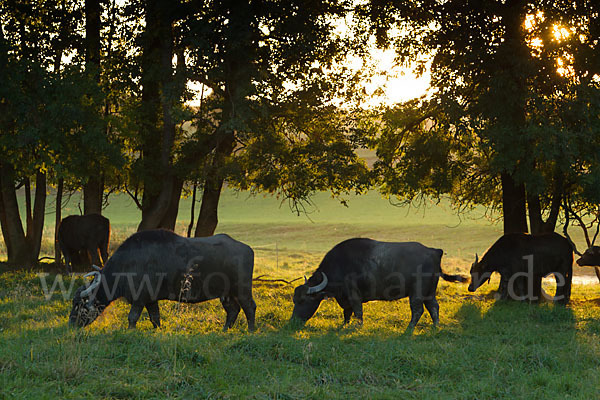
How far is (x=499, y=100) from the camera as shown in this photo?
16.5 metres

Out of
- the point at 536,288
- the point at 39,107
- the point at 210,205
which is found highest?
the point at 39,107

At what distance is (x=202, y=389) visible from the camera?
23.3 feet

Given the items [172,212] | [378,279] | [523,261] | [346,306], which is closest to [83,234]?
[172,212]

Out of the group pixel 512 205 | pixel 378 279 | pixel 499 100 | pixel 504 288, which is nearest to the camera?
pixel 378 279

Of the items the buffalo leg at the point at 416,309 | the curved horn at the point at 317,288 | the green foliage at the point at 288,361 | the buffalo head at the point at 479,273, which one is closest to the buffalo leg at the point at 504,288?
the buffalo head at the point at 479,273

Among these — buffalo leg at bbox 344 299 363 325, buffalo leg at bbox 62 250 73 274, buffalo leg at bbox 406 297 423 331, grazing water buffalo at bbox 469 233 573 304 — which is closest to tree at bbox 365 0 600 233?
grazing water buffalo at bbox 469 233 573 304

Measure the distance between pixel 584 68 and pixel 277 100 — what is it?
8528 mm

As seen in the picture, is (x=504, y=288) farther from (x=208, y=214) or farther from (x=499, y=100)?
(x=208, y=214)

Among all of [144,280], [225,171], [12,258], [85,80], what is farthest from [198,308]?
[12,258]

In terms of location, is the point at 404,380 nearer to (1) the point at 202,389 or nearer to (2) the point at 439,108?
(1) the point at 202,389

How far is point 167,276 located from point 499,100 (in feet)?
33.6

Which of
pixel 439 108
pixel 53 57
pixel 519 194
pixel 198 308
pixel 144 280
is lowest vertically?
pixel 198 308

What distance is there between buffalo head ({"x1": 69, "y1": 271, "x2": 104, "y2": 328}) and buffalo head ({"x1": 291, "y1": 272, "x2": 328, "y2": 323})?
3.82m

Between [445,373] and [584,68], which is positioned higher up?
[584,68]
